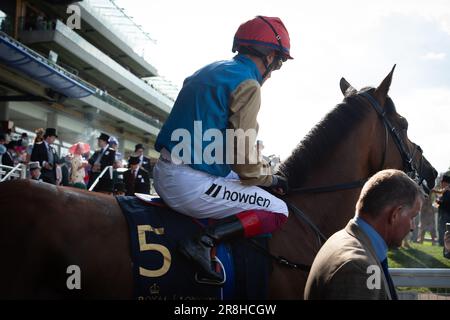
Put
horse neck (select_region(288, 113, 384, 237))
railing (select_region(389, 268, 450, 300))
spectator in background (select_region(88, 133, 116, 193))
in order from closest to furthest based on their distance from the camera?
horse neck (select_region(288, 113, 384, 237)) → railing (select_region(389, 268, 450, 300)) → spectator in background (select_region(88, 133, 116, 193))

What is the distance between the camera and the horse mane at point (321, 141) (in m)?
2.99

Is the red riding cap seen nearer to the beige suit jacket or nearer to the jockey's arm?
the jockey's arm

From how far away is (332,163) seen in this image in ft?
10.0

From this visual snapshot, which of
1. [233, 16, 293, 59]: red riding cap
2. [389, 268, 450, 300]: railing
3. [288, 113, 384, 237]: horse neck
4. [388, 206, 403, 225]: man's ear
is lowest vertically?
[389, 268, 450, 300]: railing

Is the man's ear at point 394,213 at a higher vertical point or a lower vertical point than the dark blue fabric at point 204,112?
lower

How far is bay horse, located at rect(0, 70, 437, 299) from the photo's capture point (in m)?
2.04

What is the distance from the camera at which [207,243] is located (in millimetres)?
2305

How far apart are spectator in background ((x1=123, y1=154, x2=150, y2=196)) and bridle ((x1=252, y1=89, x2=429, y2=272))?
20.0ft

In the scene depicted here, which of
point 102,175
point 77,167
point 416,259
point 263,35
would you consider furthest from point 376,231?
point 77,167

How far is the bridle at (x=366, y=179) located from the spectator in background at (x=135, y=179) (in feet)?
20.0

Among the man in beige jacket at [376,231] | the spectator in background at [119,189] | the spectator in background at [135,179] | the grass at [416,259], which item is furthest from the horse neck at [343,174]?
the spectator in background at [135,179]

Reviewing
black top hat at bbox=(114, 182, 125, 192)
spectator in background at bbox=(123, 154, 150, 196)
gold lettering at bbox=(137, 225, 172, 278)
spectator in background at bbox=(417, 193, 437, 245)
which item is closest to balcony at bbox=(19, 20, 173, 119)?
spectator in background at bbox=(123, 154, 150, 196)

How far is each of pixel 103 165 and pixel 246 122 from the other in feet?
23.1

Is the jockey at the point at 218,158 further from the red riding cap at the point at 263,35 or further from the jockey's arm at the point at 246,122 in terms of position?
the red riding cap at the point at 263,35
